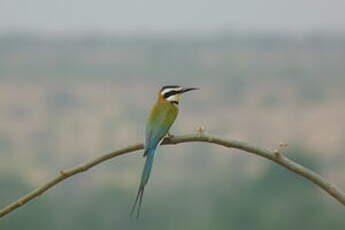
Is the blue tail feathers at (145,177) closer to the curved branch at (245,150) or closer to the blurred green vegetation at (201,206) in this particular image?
Answer: the curved branch at (245,150)

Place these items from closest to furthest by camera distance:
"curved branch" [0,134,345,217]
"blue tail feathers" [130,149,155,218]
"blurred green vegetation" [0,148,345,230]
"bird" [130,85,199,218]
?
"curved branch" [0,134,345,217] → "blue tail feathers" [130,149,155,218] → "bird" [130,85,199,218] → "blurred green vegetation" [0,148,345,230]

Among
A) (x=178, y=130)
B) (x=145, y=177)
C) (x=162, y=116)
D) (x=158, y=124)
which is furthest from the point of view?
(x=178, y=130)

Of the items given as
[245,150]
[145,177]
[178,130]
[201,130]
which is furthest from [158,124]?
[178,130]

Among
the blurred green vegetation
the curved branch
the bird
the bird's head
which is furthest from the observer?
the blurred green vegetation

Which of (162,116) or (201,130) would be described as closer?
(201,130)

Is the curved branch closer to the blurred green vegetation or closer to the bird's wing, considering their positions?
the bird's wing

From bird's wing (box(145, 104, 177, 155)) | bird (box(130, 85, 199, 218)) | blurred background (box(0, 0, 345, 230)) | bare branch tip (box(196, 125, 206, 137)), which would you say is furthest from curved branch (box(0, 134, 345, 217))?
blurred background (box(0, 0, 345, 230))

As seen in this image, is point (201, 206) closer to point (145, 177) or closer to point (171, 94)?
point (171, 94)

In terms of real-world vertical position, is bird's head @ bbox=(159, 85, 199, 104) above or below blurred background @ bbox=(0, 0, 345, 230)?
above

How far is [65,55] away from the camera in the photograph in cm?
5044

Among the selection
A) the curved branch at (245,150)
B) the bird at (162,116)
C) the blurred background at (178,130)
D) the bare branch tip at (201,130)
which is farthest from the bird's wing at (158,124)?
the blurred background at (178,130)

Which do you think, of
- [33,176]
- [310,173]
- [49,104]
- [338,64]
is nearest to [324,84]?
[338,64]

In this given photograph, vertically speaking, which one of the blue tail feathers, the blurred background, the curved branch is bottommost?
the blurred background

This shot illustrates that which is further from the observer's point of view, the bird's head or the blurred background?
the blurred background
